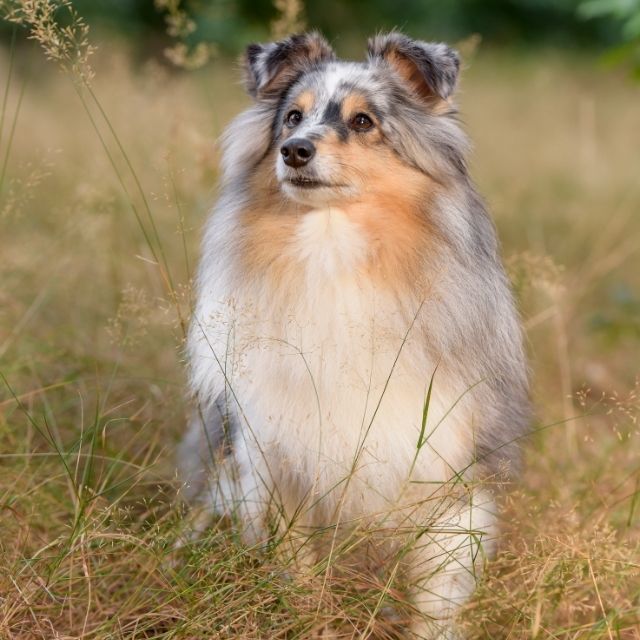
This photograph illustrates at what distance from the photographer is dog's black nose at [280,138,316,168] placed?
3315 millimetres

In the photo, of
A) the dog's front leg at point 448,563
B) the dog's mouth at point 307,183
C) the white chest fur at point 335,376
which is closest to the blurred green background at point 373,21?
the dog's mouth at point 307,183

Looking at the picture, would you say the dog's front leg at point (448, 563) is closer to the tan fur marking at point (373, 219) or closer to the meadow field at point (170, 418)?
the meadow field at point (170, 418)

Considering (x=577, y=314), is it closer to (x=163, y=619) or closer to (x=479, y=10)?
(x=163, y=619)

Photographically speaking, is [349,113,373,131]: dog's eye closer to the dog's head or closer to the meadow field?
the dog's head

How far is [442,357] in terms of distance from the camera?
10.8 feet

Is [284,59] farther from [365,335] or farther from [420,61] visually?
[365,335]

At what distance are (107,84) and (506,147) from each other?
4.68 meters

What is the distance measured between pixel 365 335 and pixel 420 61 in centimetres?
110

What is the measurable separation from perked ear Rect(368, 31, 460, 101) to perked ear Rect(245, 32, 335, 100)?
8.5 inches

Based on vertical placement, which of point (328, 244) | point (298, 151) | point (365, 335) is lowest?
point (365, 335)

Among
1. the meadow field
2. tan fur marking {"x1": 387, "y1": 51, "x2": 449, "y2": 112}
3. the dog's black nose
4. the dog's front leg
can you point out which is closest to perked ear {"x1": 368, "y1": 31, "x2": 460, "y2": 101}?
tan fur marking {"x1": 387, "y1": 51, "x2": 449, "y2": 112}

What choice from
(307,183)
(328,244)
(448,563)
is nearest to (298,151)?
(307,183)

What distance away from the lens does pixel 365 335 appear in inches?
129

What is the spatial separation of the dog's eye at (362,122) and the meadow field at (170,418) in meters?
0.62
